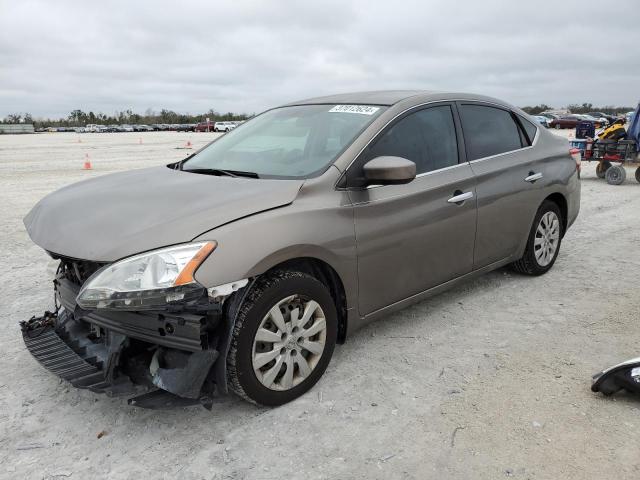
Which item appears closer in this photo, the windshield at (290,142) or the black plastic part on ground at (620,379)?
the black plastic part on ground at (620,379)

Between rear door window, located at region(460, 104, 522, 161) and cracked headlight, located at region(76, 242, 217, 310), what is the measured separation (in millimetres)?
2468

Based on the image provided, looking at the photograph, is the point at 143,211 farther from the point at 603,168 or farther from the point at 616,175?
the point at 603,168

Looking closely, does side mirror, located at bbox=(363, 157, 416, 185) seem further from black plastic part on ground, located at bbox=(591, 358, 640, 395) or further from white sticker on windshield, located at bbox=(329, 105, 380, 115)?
black plastic part on ground, located at bbox=(591, 358, 640, 395)

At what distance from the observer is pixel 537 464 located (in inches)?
96.8

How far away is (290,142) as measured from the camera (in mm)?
3775

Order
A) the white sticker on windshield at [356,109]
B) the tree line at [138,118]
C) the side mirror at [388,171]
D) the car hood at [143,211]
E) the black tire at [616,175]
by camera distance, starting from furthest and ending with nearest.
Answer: the tree line at [138,118] → the black tire at [616,175] → the white sticker on windshield at [356,109] → the side mirror at [388,171] → the car hood at [143,211]

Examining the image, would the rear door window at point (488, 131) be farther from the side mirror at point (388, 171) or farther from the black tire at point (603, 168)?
the black tire at point (603, 168)

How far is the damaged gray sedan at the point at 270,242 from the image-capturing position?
257cm

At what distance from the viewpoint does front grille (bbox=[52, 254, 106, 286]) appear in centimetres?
275

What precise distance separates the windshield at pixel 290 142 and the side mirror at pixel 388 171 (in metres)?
0.28

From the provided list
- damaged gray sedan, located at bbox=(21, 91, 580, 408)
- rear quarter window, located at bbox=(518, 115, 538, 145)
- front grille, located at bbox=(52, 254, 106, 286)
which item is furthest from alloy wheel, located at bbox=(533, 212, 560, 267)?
front grille, located at bbox=(52, 254, 106, 286)

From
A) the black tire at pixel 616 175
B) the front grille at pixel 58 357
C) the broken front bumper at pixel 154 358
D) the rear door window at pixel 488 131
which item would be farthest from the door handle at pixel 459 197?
the black tire at pixel 616 175

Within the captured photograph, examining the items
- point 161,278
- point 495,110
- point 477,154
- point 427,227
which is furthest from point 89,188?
point 495,110

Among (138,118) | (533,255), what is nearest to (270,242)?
(533,255)
